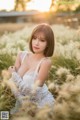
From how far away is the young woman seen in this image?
3.17 metres

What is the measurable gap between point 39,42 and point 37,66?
0.57ft

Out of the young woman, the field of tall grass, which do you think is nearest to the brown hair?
the young woman

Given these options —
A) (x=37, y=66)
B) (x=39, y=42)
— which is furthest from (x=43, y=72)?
(x=39, y=42)

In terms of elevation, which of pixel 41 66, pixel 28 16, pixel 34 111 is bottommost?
pixel 34 111

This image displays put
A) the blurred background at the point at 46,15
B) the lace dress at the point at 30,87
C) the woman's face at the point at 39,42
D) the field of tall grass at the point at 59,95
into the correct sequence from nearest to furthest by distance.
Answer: the field of tall grass at the point at 59,95 → the lace dress at the point at 30,87 → the woman's face at the point at 39,42 → the blurred background at the point at 46,15

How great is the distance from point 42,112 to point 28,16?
12.6m

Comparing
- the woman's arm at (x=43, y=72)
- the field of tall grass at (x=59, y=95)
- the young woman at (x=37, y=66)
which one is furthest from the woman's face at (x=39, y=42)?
the field of tall grass at (x=59, y=95)

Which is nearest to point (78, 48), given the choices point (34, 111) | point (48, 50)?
point (48, 50)

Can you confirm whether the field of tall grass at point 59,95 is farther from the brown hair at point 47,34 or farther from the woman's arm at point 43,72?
the brown hair at point 47,34

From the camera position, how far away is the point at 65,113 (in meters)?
2.45

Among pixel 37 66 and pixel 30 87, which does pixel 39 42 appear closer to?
pixel 37 66

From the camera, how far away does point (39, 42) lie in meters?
3.26

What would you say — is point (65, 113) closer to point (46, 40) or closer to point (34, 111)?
point (34, 111)

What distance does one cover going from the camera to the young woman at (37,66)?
3172 mm
